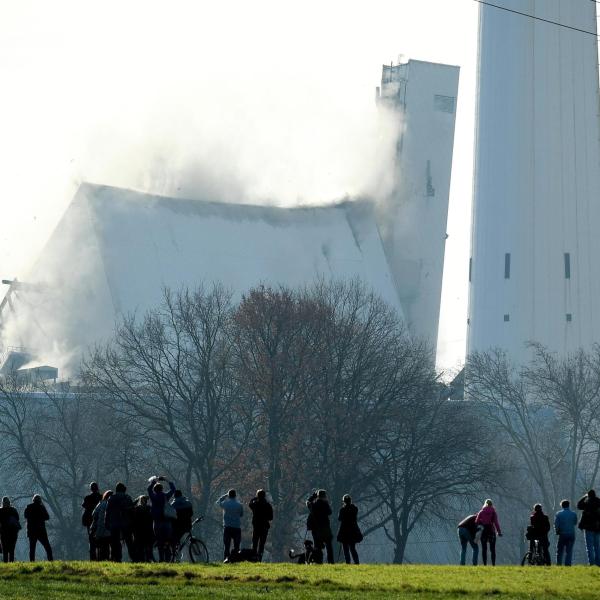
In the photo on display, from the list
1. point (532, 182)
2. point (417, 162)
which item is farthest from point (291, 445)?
point (417, 162)

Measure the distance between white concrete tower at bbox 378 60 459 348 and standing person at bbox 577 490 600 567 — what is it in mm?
56774

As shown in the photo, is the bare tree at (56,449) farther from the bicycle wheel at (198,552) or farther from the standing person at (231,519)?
the standing person at (231,519)

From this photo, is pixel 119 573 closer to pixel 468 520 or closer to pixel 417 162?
pixel 468 520

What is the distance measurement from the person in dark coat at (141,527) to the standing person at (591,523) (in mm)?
7041

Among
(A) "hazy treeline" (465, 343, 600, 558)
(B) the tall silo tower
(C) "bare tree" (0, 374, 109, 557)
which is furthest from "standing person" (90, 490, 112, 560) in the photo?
(B) the tall silo tower

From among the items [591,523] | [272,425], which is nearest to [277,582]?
[591,523]

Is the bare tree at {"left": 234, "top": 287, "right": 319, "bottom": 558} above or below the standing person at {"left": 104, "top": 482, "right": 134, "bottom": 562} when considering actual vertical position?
above

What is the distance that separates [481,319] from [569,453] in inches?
459

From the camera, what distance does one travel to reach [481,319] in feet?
237

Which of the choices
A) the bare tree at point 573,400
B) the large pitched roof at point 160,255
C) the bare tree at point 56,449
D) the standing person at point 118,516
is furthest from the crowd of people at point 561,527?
the large pitched roof at point 160,255

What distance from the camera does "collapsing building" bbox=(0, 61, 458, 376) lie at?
6962 centimetres

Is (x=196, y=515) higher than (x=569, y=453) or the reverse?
the reverse

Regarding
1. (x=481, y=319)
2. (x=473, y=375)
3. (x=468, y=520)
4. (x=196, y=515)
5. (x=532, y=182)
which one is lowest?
(x=468, y=520)

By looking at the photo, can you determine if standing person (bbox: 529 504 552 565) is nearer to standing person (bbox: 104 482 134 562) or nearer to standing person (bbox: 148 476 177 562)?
standing person (bbox: 148 476 177 562)
